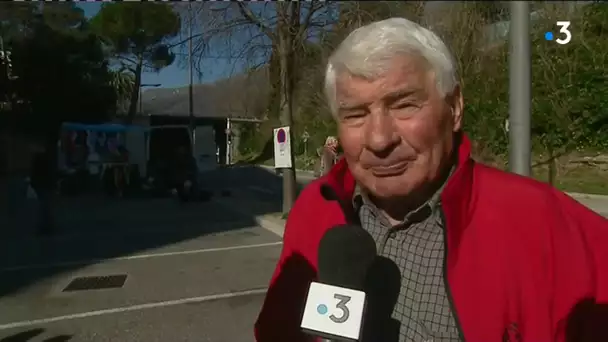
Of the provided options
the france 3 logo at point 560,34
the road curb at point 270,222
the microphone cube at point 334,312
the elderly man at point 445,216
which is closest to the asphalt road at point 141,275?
the road curb at point 270,222

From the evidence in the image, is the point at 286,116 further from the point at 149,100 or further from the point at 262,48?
the point at 149,100

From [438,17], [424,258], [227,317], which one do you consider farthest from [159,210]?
[424,258]

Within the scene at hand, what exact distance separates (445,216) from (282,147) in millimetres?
9255

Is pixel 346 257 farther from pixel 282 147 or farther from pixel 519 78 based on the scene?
pixel 282 147

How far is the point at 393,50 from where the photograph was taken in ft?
4.64


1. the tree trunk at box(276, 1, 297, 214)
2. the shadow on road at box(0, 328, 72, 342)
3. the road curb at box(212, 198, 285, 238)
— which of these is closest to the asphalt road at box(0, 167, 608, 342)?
the shadow on road at box(0, 328, 72, 342)

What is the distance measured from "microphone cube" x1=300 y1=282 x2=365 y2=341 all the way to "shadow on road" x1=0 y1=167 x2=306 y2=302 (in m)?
6.14

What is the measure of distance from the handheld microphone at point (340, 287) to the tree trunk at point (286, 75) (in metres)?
8.85

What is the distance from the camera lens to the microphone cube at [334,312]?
4.09 ft

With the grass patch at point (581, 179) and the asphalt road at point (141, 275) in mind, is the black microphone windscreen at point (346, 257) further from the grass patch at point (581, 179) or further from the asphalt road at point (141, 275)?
the grass patch at point (581, 179)

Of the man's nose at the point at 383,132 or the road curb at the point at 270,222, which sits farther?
the road curb at the point at 270,222

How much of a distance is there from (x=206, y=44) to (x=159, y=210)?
5.40 metres

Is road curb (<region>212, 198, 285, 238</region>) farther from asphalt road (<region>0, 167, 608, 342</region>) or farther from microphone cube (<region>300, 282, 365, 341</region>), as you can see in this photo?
microphone cube (<region>300, 282, 365, 341</region>)

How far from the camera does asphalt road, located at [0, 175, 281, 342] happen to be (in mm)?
5102
